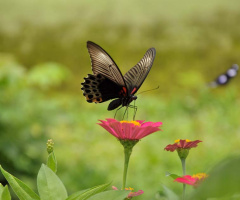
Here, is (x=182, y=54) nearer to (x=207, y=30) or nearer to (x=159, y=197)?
(x=207, y=30)

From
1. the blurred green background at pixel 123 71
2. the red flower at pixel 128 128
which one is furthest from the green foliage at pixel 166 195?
the blurred green background at pixel 123 71

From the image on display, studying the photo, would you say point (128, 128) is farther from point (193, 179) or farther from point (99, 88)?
Result: point (99, 88)

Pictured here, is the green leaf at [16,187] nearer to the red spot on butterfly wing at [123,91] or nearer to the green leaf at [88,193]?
the green leaf at [88,193]

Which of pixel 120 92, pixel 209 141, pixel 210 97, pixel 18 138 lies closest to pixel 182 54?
pixel 210 97

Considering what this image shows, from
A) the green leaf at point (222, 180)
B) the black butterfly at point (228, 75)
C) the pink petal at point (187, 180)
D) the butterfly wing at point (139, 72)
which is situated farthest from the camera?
the black butterfly at point (228, 75)

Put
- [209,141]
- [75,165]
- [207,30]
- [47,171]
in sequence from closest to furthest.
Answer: [47,171] < [75,165] < [209,141] < [207,30]

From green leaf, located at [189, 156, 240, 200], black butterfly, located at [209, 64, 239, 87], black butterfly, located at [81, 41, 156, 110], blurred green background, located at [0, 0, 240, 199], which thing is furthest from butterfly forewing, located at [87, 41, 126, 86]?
blurred green background, located at [0, 0, 240, 199]

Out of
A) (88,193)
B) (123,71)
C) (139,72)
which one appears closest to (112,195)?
(88,193)
